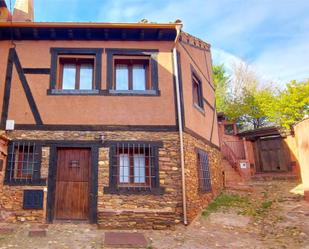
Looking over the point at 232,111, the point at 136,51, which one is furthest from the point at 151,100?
the point at 232,111

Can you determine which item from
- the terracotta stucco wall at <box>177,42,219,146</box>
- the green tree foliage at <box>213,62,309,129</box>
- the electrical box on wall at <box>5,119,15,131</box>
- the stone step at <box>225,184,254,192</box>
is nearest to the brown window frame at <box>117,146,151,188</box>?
the terracotta stucco wall at <box>177,42,219,146</box>

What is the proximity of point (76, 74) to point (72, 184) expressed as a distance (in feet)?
10.2

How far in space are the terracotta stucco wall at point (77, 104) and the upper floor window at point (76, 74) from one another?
39cm

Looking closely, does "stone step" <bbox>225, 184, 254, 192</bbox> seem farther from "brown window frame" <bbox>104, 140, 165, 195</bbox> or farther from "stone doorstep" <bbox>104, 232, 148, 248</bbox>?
"stone doorstep" <bbox>104, 232, 148, 248</bbox>

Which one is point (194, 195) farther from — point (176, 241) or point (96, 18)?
point (96, 18)

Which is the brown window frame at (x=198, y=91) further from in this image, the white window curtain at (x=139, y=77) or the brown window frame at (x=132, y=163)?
the brown window frame at (x=132, y=163)

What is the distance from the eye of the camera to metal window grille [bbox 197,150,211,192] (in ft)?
26.6

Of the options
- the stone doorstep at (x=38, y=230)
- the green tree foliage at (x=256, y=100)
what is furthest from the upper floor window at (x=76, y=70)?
the green tree foliage at (x=256, y=100)

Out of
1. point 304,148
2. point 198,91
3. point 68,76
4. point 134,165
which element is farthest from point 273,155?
point 68,76

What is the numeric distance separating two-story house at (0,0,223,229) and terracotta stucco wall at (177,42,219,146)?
0.27 ft

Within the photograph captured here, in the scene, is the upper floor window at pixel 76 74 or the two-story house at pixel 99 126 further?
the upper floor window at pixel 76 74

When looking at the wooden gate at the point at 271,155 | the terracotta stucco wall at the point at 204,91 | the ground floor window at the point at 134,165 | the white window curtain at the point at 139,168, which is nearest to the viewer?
the ground floor window at the point at 134,165

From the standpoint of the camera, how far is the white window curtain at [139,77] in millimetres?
7719

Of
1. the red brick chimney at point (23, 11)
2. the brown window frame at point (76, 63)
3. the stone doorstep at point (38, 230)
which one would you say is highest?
the red brick chimney at point (23, 11)
